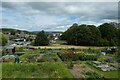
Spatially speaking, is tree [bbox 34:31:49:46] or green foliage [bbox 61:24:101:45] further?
tree [bbox 34:31:49:46]

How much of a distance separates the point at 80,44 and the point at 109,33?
A: 309 inches

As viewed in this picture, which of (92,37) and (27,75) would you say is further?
(92,37)

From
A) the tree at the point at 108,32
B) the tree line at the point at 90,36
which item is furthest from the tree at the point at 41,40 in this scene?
the tree at the point at 108,32

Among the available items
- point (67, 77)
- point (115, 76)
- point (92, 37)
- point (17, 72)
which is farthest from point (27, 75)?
point (92, 37)

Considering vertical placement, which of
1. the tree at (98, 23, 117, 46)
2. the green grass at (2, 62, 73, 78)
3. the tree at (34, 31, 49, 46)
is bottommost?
the green grass at (2, 62, 73, 78)

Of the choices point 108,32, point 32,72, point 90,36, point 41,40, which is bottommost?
point 32,72

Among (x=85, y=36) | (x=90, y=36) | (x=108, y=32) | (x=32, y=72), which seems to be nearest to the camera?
(x=32, y=72)

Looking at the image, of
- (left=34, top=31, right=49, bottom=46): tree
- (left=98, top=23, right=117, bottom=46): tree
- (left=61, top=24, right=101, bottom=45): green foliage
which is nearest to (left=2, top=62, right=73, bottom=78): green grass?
(left=34, top=31, right=49, bottom=46): tree

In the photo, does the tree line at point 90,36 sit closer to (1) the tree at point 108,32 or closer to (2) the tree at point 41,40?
(1) the tree at point 108,32

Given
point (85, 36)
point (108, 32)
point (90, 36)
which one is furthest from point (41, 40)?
point (108, 32)

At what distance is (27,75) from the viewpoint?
1420 centimetres

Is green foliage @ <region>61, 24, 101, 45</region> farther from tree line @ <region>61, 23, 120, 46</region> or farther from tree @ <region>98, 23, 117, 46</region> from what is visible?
tree @ <region>98, 23, 117, 46</region>

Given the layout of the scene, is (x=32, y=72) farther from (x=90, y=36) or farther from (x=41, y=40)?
(x=90, y=36)

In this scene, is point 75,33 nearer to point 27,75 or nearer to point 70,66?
point 70,66
